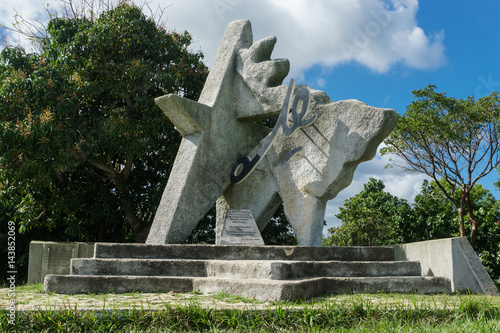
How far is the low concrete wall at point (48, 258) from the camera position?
10664 mm

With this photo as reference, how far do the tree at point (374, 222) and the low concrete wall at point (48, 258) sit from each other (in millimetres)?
11905

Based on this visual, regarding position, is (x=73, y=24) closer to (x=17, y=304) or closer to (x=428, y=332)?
(x=17, y=304)

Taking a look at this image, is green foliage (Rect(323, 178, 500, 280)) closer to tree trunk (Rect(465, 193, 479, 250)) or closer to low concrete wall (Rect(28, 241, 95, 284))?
tree trunk (Rect(465, 193, 479, 250))

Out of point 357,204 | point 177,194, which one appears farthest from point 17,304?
point 357,204

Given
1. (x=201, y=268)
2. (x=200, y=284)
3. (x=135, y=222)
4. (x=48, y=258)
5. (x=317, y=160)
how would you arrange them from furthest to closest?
(x=135, y=222) → (x=48, y=258) → (x=317, y=160) → (x=201, y=268) → (x=200, y=284)

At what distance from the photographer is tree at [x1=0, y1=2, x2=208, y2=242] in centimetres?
1174

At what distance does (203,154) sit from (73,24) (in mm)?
7360

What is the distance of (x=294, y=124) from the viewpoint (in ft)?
28.2

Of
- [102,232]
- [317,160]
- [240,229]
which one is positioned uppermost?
[317,160]

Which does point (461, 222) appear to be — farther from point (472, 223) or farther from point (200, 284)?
point (200, 284)

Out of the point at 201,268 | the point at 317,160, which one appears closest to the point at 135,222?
the point at 317,160

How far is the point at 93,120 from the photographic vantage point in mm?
12602

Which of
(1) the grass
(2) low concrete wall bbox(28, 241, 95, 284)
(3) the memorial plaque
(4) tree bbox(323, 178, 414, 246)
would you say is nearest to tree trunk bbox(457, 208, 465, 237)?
(4) tree bbox(323, 178, 414, 246)

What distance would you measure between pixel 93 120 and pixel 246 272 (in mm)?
8243
